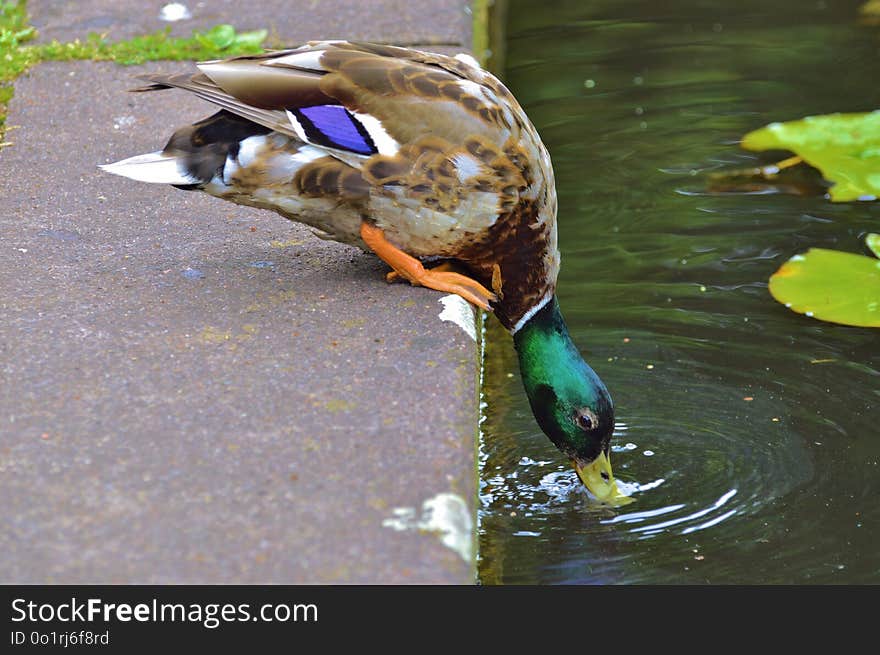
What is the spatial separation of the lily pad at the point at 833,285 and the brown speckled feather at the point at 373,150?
1.55 meters

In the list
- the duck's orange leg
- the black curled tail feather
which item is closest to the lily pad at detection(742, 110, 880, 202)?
the duck's orange leg

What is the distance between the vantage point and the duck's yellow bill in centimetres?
354

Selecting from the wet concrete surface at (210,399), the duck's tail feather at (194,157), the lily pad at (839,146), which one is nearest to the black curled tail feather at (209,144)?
the duck's tail feather at (194,157)

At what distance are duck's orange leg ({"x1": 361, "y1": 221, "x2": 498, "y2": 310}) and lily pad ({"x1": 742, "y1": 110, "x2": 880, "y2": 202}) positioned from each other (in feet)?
7.84

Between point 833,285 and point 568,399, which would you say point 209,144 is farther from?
point 833,285

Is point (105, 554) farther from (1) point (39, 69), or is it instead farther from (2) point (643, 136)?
(2) point (643, 136)

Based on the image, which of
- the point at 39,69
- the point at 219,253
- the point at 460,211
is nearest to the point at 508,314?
the point at 460,211

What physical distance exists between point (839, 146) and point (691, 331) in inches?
59.6

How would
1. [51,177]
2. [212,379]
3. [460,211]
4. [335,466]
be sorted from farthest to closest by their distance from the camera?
[51,177] → [460,211] → [212,379] → [335,466]

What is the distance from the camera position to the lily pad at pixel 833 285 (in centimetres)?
445

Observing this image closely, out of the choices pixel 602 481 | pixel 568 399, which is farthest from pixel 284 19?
pixel 602 481
